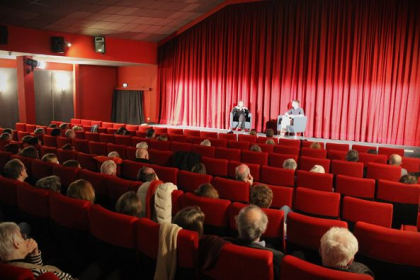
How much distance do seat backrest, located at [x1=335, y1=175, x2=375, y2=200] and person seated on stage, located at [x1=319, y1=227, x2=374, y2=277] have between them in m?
2.23

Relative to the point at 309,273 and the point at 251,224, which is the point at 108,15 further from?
the point at 309,273

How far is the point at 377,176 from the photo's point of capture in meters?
4.95

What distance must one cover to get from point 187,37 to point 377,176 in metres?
11.4

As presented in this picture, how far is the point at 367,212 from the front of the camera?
3.21m

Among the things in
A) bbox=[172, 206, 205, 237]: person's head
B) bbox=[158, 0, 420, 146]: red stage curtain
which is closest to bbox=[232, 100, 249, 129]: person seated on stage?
bbox=[158, 0, 420, 146]: red stage curtain

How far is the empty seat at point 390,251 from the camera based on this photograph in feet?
7.79

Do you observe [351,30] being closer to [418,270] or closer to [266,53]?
[266,53]

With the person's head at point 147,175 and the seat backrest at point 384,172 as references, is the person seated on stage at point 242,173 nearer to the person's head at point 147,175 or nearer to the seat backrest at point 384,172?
the person's head at point 147,175

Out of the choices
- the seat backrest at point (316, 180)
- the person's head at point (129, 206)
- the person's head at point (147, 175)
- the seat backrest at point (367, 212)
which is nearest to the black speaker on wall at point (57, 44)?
the person's head at point (147, 175)

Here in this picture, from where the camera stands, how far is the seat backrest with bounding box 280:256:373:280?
1.75m

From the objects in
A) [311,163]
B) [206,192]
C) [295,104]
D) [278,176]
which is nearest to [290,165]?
[278,176]

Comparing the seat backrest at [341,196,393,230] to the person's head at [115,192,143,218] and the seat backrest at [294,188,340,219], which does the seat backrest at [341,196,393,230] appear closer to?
the seat backrest at [294,188,340,219]

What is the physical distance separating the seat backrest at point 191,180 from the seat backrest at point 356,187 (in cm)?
159

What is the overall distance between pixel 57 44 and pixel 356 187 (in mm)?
10808
